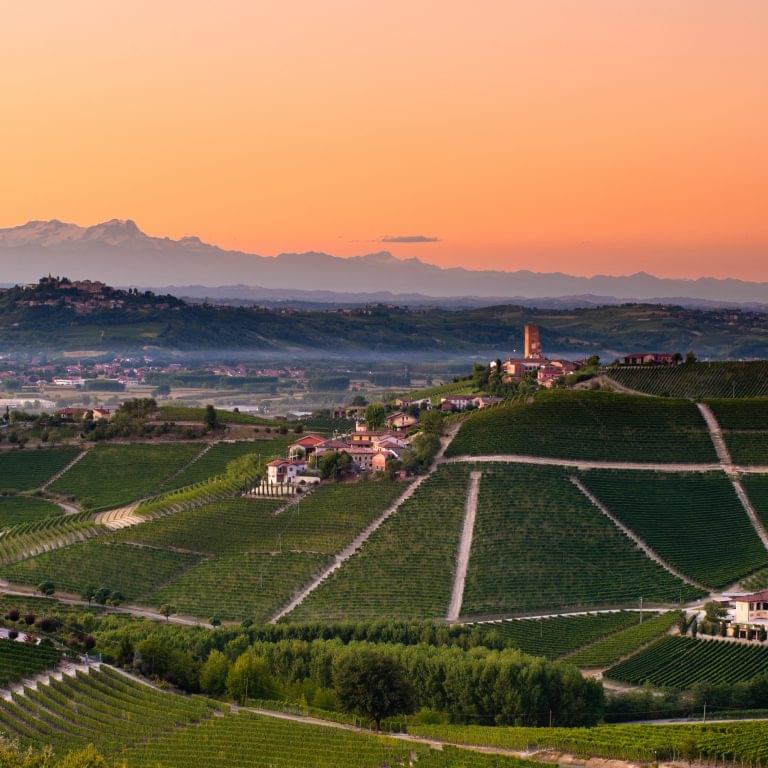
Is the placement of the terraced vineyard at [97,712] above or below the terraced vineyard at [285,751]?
above

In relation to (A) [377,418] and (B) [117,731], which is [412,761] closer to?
(B) [117,731]

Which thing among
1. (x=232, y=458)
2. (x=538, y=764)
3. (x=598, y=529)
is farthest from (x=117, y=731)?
(x=232, y=458)

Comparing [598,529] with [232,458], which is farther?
[232,458]

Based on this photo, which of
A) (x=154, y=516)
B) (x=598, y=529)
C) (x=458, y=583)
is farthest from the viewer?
(x=154, y=516)

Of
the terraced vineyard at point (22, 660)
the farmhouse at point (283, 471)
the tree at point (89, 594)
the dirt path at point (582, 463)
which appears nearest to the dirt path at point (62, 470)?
the farmhouse at point (283, 471)

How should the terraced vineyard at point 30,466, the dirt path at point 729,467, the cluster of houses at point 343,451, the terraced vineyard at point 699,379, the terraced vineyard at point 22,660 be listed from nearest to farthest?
the terraced vineyard at point 22,660 < the dirt path at point 729,467 < the cluster of houses at point 343,451 < the terraced vineyard at point 30,466 < the terraced vineyard at point 699,379

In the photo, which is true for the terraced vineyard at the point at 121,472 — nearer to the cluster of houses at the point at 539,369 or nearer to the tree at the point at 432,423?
the tree at the point at 432,423

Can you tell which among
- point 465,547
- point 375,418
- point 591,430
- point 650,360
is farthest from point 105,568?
point 650,360
